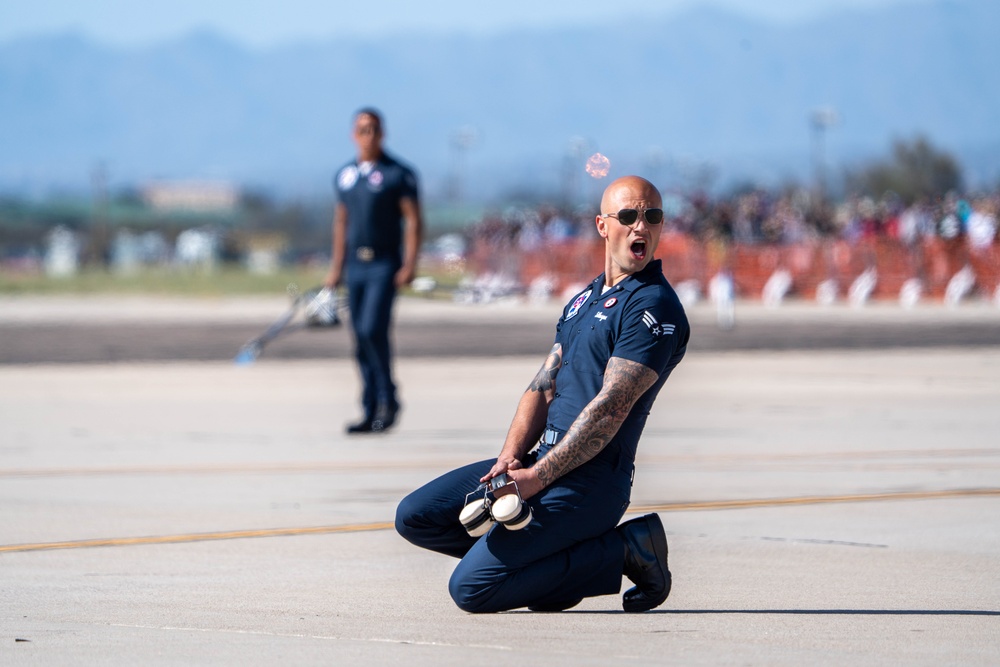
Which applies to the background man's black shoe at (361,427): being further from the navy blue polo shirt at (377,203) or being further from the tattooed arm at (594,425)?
the tattooed arm at (594,425)

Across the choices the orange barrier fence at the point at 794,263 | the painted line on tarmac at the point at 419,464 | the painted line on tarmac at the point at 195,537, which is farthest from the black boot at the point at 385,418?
the orange barrier fence at the point at 794,263

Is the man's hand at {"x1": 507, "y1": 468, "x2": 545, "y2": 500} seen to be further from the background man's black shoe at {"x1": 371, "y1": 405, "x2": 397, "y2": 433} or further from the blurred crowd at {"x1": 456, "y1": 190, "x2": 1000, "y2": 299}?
the blurred crowd at {"x1": 456, "y1": 190, "x2": 1000, "y2": 299}

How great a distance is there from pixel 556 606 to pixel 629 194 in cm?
143

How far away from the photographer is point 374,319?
11461 mm

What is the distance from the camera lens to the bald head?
5695mm

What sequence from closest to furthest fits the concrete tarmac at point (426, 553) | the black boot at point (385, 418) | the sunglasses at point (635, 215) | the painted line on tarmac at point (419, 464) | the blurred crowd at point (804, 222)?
the concrete tarmac at point (426, 553), the sunglasses at point (635, 215), the painted line on tarmac at point (419, 464), the black boot at point (385, 418), the blurred crowd at point (804, 222)

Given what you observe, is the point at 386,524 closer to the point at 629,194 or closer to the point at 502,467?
the point at 502,467

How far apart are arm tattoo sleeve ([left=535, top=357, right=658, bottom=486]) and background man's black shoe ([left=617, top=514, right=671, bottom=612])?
0.41 metres

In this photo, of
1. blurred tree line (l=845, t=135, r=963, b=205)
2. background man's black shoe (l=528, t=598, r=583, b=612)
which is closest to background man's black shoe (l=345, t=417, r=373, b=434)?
background man's black shoe (l=528, t=598, r=583, b=612)

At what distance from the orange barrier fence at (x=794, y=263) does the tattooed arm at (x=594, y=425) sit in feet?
93.5

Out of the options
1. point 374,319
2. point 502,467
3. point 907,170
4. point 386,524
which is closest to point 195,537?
point 386,524

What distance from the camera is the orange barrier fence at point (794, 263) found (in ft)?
119

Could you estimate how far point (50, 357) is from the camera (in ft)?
68.7

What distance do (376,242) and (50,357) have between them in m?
10.5
